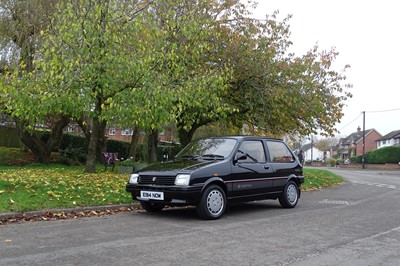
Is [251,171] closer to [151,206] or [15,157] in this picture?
[151,206]

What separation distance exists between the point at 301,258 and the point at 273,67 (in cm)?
1318

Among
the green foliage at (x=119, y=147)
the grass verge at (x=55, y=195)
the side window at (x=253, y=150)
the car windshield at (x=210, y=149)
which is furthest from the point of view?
the green foliage at (x=119, y=147)

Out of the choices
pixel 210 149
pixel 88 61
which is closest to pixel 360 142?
pixel 88 61

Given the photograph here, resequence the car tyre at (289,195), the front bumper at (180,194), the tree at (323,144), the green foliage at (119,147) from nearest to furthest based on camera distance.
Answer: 1. the front bumper at (180,194)
2. the car tyre at (289,195)
3. the green foliage at (119,147)
4. the tree at (323,144)

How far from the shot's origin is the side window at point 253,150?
9234 mm

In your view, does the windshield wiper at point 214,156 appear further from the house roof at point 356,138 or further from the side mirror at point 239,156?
the house roof at point 356,138

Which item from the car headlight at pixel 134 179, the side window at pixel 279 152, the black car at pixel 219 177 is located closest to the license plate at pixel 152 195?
the black car at pixel 219 177

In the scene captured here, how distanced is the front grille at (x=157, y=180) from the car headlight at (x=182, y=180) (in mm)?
96

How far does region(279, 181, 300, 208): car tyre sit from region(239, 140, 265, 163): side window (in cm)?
122

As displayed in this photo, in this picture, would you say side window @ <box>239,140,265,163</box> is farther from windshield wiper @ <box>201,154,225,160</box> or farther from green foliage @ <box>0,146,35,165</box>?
green foliage @ <box>0,146,35,165</box>

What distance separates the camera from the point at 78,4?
13.1 metres

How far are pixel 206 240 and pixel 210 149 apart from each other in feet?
10.6

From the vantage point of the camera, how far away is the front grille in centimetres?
794

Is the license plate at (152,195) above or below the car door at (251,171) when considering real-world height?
below
